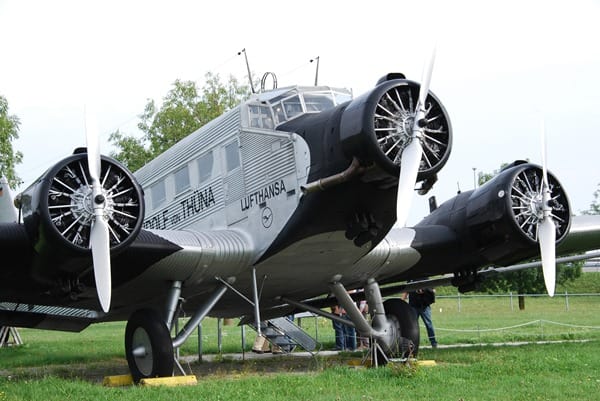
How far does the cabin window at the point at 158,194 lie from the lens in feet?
50.8

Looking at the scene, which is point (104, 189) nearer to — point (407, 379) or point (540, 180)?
point (407, 379)

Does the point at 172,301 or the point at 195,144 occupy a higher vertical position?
the point at 195,144

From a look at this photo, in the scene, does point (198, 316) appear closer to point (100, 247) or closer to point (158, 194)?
point (100, 247)

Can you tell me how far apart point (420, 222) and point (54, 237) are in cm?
763

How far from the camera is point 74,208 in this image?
34.9 feet

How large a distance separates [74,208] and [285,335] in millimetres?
6623

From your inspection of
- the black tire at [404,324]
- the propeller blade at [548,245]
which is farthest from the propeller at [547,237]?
the black tire at [404,324]

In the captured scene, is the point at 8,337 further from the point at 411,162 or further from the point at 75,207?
the point at 411,162

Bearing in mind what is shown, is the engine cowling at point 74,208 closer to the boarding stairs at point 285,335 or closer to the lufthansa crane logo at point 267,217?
the lufthansa crane logo at point 267,217

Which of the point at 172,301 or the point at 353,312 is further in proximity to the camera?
the point at 353,312

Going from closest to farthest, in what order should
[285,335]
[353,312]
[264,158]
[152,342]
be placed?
[152,342]
[264,158]
[353,312]
[285,335]

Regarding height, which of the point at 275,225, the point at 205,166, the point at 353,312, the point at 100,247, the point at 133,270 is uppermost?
the point at 205,166

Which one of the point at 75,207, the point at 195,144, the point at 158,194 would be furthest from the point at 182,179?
the point at 75,207

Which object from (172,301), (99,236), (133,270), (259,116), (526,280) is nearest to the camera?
(99,236)
